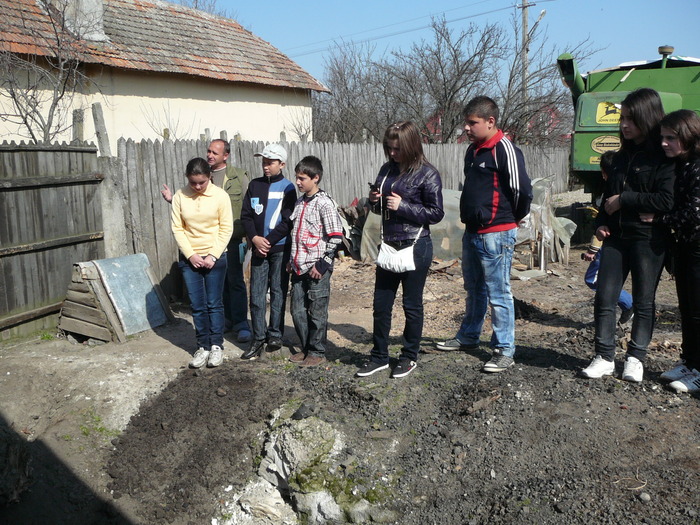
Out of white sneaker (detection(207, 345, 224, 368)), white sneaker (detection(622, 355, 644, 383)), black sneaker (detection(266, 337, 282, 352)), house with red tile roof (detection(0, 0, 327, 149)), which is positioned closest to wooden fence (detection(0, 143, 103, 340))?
white sneaker (detection(207, 345, 224, 368))

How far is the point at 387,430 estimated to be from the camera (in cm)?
412

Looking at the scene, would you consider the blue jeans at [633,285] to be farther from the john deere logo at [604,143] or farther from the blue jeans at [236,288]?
the john deere logo at [604,143]

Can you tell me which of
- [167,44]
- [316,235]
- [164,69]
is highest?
[167,44]

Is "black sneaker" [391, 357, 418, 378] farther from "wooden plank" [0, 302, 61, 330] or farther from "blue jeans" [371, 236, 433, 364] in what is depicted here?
"wooden plank" [0, 302, 61, 330]

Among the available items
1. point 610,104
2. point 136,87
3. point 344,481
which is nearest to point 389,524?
point 344,481

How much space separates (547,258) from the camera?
376 inches

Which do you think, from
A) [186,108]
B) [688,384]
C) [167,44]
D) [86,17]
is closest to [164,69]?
[186,108]

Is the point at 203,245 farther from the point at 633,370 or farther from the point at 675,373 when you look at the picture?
the point at 675,373

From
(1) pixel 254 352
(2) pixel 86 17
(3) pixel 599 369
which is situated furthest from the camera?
(2) pixel 86 17

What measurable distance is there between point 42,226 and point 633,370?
5.43 meters

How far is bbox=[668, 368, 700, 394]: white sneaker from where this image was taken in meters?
4.03

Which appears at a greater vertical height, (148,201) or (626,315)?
(148,201)

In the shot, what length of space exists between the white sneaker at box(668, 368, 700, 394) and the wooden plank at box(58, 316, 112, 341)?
483 cm

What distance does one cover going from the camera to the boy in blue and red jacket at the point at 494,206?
434 cm
